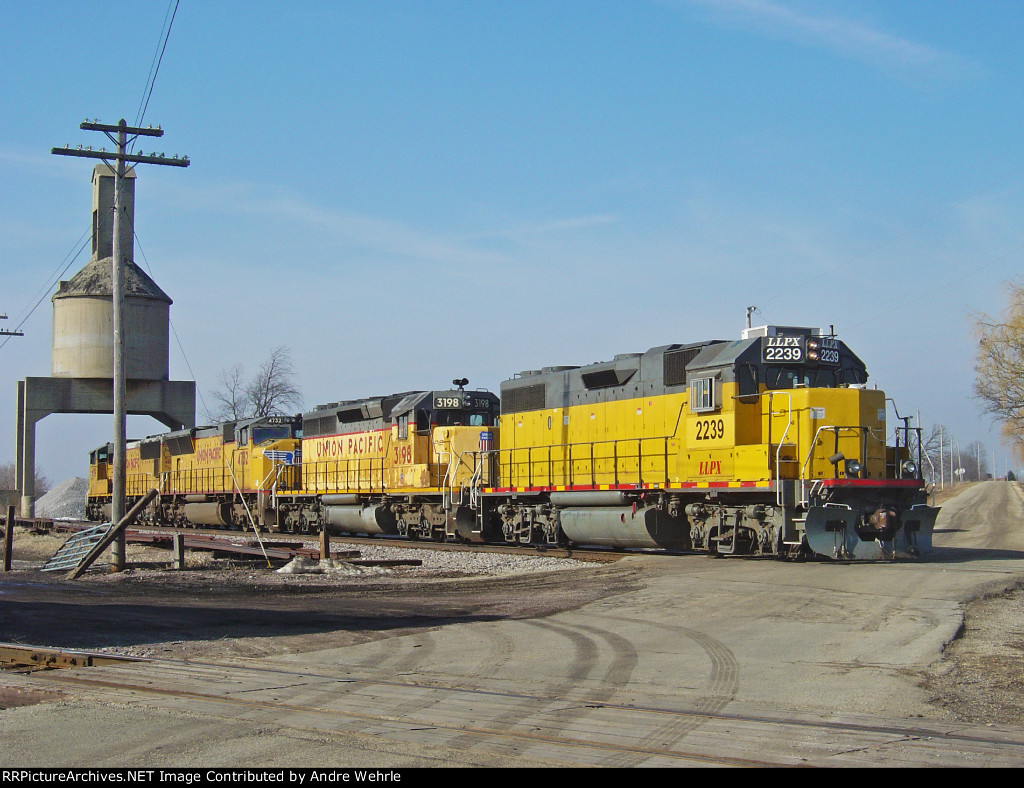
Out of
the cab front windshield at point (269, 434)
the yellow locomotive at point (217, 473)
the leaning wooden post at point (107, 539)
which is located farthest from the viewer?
the cab front windshield at point (269, 434)

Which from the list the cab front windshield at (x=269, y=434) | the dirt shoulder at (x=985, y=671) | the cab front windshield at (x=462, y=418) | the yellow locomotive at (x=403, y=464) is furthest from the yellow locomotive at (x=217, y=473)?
the dirt shoulder at (x=985, y=671)

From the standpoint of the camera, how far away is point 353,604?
12.9 meters

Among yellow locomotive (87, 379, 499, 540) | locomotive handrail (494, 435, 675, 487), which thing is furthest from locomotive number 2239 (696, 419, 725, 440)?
yellow locomotive (87, 379, 499, 540)

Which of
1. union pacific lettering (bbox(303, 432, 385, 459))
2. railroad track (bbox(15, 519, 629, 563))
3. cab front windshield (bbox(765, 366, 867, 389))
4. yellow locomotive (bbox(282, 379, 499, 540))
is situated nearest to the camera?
cab front windshield (bbox(765, 366, 867, 389))

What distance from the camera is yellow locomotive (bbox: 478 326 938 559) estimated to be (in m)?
15.8

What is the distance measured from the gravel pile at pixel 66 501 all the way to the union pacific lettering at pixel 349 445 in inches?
1786

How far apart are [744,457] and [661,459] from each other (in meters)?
2.21

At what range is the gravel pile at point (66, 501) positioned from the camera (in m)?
73.9

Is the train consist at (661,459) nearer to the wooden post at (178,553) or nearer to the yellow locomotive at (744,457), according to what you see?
the yellow locomotive at (744,457)

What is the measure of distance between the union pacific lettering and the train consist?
73mm

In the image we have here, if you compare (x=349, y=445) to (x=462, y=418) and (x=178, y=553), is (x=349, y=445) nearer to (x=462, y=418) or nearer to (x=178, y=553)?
(x=462, y=418)

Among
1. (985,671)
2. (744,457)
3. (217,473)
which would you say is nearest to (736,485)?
(744,457)

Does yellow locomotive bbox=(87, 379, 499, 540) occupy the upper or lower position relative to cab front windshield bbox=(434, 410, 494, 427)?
lower

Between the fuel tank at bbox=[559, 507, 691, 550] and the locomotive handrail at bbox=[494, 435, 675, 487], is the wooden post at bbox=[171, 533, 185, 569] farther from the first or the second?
the fuel tank at bbox=[559, 507, 691, 550]
